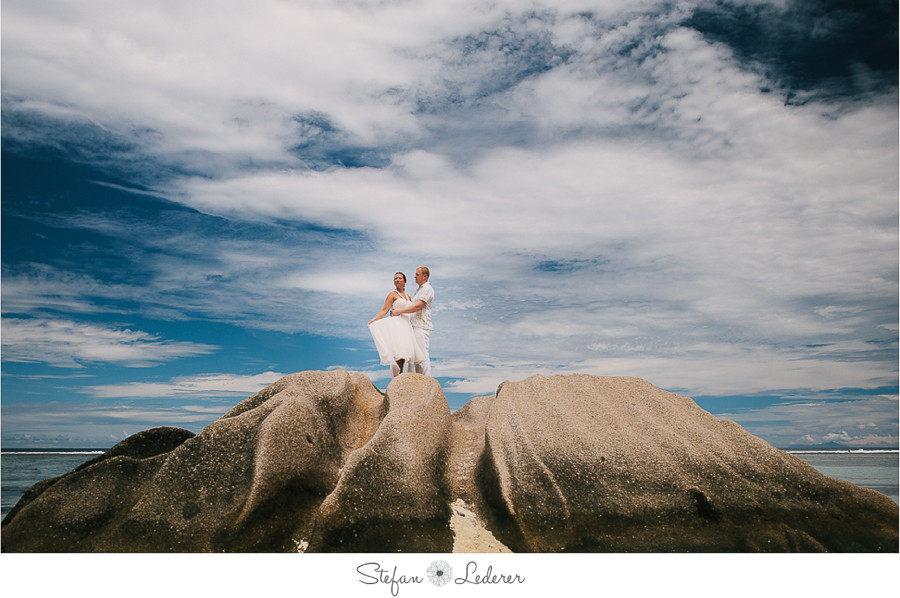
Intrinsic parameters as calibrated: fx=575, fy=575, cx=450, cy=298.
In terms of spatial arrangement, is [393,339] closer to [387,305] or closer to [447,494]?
[387,305]

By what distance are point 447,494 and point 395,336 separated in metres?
3.60

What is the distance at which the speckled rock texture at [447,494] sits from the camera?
5.87 m

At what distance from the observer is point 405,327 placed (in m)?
9.70

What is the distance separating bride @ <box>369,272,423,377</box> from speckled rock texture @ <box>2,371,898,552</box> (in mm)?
2537

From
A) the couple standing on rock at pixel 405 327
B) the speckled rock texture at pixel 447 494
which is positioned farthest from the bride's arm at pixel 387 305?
the speckled rock texture at pixel 447 494

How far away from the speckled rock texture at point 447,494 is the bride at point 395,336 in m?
2.54

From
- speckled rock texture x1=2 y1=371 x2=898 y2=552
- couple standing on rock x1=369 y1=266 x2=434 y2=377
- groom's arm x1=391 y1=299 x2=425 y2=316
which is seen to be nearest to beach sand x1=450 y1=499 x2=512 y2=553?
speckled rock texture x1=2 y1=371 x2=898 y2=552

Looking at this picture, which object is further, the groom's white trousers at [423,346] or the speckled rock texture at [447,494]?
the groom's white trousers at [423,346]

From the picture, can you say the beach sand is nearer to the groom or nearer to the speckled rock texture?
the speckled rock texture

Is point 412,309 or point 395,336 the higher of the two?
point 412,309

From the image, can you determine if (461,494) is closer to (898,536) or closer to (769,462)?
(769,462)

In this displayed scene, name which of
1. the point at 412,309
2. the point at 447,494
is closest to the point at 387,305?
the point at 412,309

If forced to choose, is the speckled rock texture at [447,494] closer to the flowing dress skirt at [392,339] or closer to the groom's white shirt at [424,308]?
the flowing dress skirt at [392,339]

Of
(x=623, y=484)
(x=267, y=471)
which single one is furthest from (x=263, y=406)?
(x=623, y=484)
